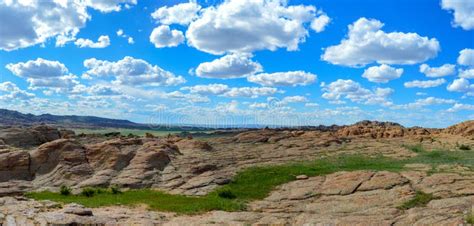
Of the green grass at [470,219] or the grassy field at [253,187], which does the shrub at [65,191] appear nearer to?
the grassy field at [253,187]

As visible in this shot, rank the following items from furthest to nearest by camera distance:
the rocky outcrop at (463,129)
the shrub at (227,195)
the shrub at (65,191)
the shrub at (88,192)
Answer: the rocky outcrop at (463,129)
the shrub at (65,191)
the shrub at (88,192)
the shrub at (227,195)

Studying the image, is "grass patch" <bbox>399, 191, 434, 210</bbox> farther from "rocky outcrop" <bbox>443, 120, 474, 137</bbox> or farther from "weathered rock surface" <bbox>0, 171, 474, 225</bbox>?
"rocky outcrop" <bbox>443, 120, 474, 137</bbox>

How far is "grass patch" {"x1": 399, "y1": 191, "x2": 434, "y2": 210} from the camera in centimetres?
2711

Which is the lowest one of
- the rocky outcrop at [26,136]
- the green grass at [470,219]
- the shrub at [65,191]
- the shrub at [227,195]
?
the shrub at [65,191]

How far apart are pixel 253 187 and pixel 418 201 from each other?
12.3 metres

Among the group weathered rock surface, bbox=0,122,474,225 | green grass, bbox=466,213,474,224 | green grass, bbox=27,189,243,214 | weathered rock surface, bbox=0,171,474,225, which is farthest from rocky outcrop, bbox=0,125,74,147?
green grass, bbox=466,213,474,224

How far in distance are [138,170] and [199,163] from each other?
5.22 meters

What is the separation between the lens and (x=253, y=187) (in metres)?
36.1

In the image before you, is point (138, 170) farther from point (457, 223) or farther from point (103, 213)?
point (457, 223)

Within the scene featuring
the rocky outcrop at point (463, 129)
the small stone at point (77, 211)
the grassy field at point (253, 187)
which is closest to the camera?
the small stone at point (77, 211)

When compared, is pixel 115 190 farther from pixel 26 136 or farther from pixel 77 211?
pixel 26 136

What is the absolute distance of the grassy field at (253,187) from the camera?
30766 mm

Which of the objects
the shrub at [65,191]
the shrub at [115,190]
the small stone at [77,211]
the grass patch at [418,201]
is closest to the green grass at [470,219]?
the grass patch at [418,201]

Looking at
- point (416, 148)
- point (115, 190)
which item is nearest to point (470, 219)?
point (115, 190)
